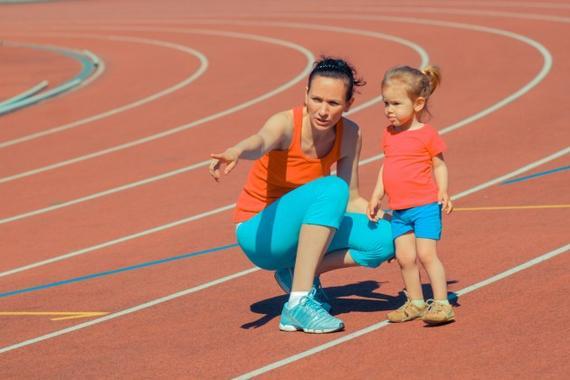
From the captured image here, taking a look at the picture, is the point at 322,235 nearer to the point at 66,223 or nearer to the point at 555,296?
the point at 555,296

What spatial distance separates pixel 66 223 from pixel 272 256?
4.29m

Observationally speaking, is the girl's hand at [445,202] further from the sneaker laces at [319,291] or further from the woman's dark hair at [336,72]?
the sneaker laces at [319,291]

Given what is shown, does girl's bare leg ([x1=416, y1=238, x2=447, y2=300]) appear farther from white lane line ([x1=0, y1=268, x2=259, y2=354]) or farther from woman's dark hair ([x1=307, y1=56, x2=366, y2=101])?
white lane line ([x1=0, y1=268, x2=259, y2=354])

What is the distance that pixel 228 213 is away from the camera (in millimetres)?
10414

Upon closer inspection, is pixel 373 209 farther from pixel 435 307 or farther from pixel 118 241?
pixel 118 241

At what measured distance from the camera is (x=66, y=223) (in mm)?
10641

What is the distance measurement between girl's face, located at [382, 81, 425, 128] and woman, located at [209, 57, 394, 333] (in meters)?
0.23

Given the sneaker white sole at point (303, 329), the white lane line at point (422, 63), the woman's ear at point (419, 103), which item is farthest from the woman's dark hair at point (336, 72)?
the white lane line at point (422, 63)

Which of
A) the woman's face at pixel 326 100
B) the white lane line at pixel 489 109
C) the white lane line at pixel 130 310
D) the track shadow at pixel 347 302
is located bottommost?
the white lane line at pixel 489 109

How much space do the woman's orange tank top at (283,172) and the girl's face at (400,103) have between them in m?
0.37

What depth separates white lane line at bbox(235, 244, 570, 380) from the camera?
6.00 m

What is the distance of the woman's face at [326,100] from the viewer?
21.3 feet

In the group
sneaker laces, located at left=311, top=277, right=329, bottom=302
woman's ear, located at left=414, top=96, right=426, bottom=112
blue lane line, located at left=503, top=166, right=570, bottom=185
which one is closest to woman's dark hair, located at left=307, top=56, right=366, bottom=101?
woman's ear, located at left=414, top=96, right=426, bottom=112

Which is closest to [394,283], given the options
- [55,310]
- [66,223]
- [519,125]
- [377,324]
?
[377,324]
